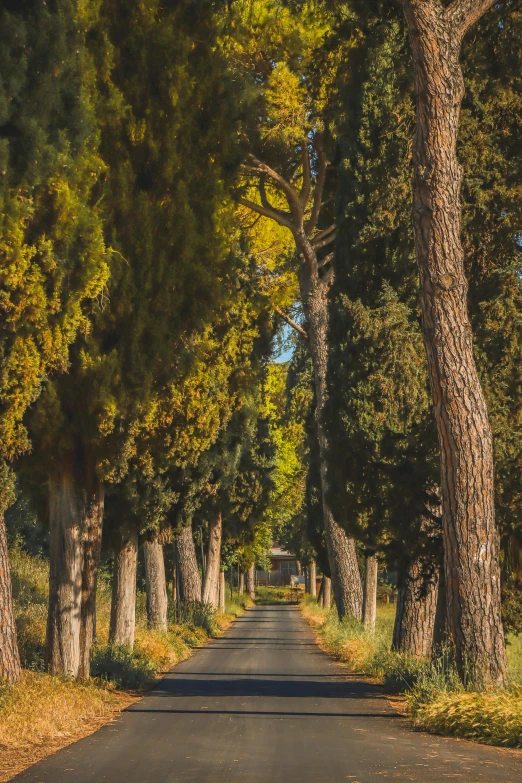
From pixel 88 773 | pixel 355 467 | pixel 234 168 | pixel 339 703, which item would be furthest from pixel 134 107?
pixel 88 773

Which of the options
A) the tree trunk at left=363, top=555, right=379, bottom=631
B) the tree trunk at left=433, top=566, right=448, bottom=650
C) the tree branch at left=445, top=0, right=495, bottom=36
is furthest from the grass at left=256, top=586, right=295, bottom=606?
the tree branch at left=445, top=0, right=495, bottom=36

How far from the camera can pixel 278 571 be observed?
133875mm

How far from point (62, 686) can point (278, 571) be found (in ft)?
401

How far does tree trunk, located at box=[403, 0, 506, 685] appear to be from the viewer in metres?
12.4

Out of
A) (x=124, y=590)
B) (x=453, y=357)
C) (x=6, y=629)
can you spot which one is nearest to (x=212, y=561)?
(x=124, y=590)

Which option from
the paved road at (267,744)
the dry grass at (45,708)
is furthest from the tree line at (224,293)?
the paved road at (267,744)

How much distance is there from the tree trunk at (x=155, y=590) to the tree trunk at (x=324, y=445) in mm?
4069

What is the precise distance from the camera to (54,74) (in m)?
10.6

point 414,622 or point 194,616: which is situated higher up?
point 414,622

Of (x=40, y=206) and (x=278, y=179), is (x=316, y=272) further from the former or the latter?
(x=40, y=206)

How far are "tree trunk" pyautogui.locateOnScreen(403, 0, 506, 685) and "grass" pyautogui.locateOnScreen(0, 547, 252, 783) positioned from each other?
176 inches

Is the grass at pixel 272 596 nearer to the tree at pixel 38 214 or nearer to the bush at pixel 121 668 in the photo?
the bush at pixel 121 668

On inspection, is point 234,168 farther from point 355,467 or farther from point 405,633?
point 405,633

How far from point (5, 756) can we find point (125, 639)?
1062 cm
